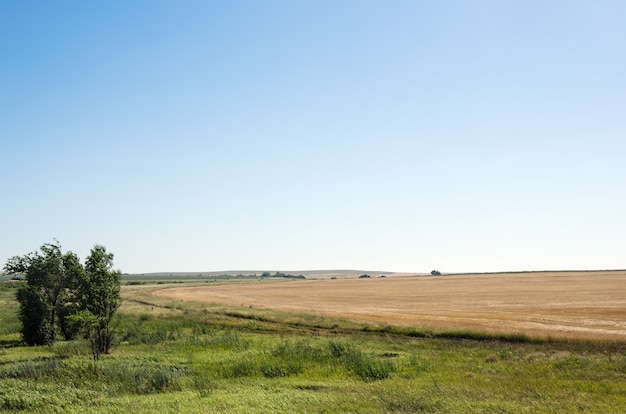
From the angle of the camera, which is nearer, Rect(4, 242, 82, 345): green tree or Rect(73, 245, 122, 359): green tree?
Rect(73, 245, 122, 359): green tree

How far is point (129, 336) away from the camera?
4216 centimetres

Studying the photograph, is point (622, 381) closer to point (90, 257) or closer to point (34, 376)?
point (34, 376)

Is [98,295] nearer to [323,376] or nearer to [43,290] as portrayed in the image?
[43,290]

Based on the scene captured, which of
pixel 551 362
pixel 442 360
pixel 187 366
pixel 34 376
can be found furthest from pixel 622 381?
pixel 34 376

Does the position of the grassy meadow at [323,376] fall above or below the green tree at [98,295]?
below

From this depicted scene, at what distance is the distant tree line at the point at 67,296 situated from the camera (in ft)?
113

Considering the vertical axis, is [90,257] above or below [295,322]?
above

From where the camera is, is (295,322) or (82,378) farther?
(295,322)

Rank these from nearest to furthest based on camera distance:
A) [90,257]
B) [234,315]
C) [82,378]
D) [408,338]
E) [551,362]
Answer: [82,378]
[551,362]
[90,257]
[408,338]
[234,315]

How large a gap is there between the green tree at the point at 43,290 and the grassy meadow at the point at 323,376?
97.4 inches

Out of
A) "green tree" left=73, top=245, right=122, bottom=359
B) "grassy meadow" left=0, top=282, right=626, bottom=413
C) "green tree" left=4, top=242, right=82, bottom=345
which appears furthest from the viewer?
"green tree" left=4, top=242, right=82, bottom=345

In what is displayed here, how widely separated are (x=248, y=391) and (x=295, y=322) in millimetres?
32365

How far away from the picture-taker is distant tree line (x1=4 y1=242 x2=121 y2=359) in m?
34.4

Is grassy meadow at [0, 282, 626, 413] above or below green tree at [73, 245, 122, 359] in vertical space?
below
